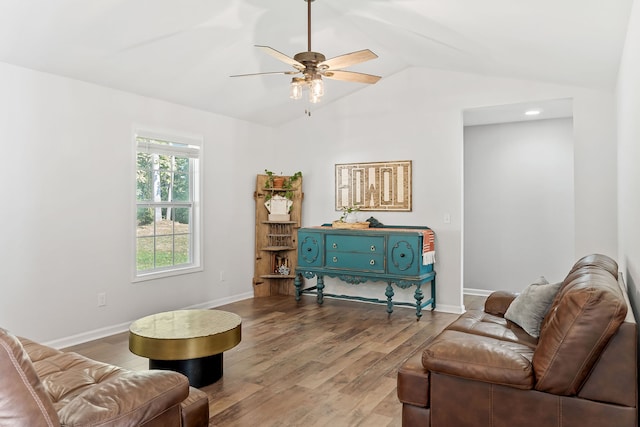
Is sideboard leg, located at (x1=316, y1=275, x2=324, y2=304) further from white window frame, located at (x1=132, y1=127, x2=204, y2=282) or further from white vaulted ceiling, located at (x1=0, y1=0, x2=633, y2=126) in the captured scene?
white vaulted ceiling, located at (x1=0, y1=0, x2=633, y2=126)

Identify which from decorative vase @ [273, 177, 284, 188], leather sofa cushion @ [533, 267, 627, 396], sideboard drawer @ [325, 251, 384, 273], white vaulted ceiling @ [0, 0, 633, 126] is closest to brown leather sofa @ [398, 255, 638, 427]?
leather sofa cushion @ [533, 267, 627, 396]

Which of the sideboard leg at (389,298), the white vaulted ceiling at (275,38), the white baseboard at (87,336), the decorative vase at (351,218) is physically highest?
the white vaulted ceiling at (275,38)

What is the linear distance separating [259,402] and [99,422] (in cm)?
151

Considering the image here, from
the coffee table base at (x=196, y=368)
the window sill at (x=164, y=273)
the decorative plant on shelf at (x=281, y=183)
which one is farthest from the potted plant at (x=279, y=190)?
the coffee table base at (x=196, y=368)

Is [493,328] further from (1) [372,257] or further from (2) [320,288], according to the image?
(2) [320,288]

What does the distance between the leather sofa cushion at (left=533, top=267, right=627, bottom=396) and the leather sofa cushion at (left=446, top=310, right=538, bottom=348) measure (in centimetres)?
54

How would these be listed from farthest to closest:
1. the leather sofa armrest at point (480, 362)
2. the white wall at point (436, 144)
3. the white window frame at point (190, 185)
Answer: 1. the white window frame at point (190, 185)
2. the white wall at point (436, 144)
3. the leather sofa armrest at point (480, 362)

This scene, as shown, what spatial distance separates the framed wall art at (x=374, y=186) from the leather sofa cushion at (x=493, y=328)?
2.50m

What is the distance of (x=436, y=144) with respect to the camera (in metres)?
5.31

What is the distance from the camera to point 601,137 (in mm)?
4363

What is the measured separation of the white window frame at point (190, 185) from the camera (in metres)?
4.60

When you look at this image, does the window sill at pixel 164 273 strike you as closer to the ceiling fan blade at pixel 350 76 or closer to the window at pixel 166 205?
the window at pixel 166 205

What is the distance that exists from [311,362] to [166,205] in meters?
2.58

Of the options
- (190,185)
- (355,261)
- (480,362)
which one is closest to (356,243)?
(355,261)
